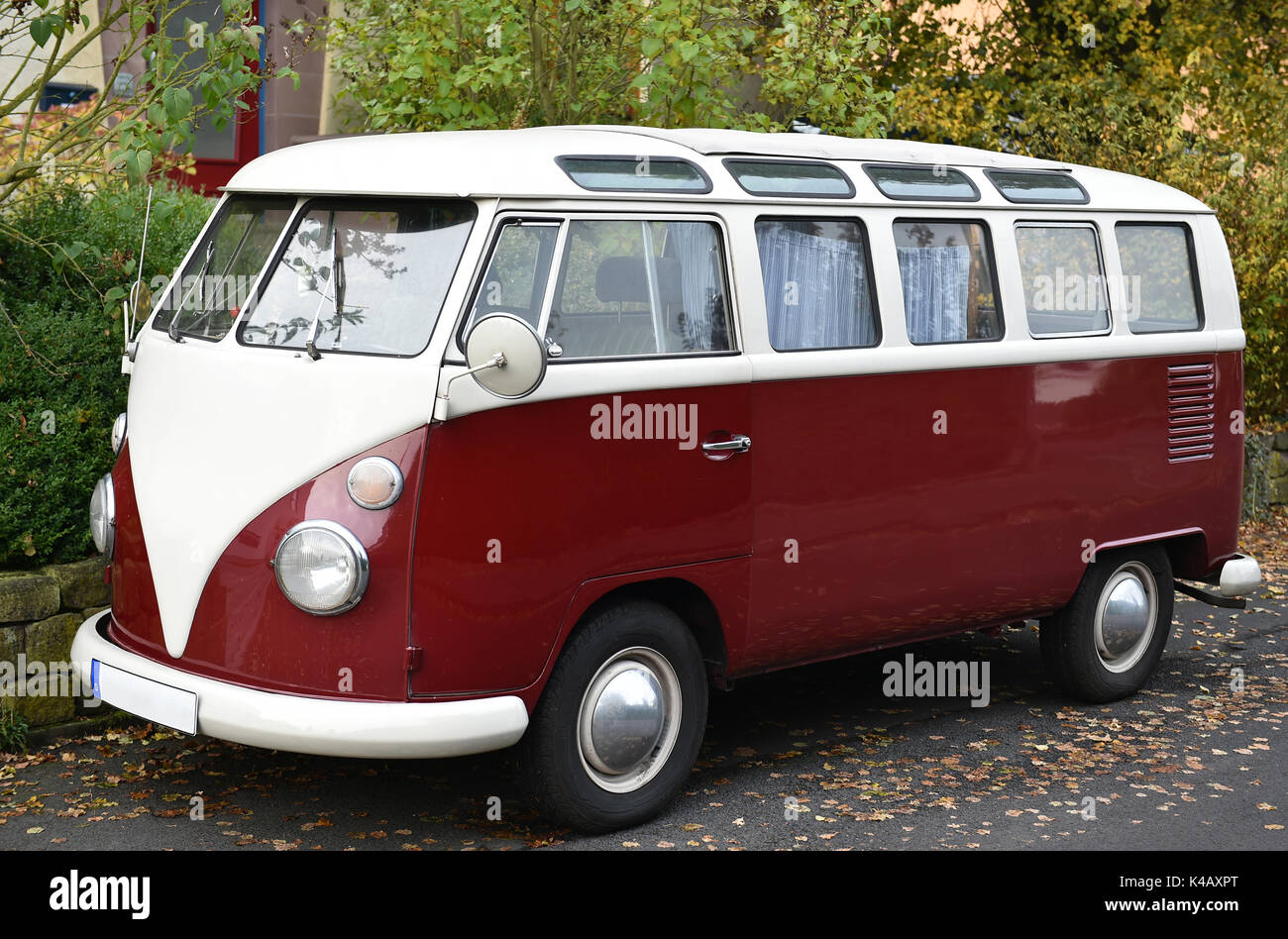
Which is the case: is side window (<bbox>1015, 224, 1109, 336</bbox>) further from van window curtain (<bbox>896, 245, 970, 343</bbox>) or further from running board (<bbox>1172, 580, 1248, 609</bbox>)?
running board (<bbox>1172, 580, 1248, 609</bbox>)

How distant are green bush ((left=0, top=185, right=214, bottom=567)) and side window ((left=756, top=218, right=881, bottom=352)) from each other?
2774 mm

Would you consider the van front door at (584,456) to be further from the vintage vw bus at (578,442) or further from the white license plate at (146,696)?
the white license plate at (146,696)

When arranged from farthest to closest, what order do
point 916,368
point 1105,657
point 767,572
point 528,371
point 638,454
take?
point 1105,657, point 916,368, point 767,572, point 638,454, point 528,371

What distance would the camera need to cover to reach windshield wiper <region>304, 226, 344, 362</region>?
5.11 m

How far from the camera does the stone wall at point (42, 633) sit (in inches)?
244

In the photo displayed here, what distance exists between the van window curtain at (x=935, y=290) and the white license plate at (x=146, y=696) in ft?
10.1

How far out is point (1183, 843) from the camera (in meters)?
5.52

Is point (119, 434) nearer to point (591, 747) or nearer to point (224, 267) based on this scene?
point (224, 267)

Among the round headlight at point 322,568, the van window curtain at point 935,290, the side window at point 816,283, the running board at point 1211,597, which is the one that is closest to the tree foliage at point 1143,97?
the running board at point 1211,597

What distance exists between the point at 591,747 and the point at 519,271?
1.62m

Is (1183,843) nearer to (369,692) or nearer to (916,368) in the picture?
(916,368)

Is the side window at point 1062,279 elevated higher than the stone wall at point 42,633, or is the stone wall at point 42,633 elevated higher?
the side window at point 1062,279

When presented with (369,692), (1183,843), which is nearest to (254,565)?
(369,692)
